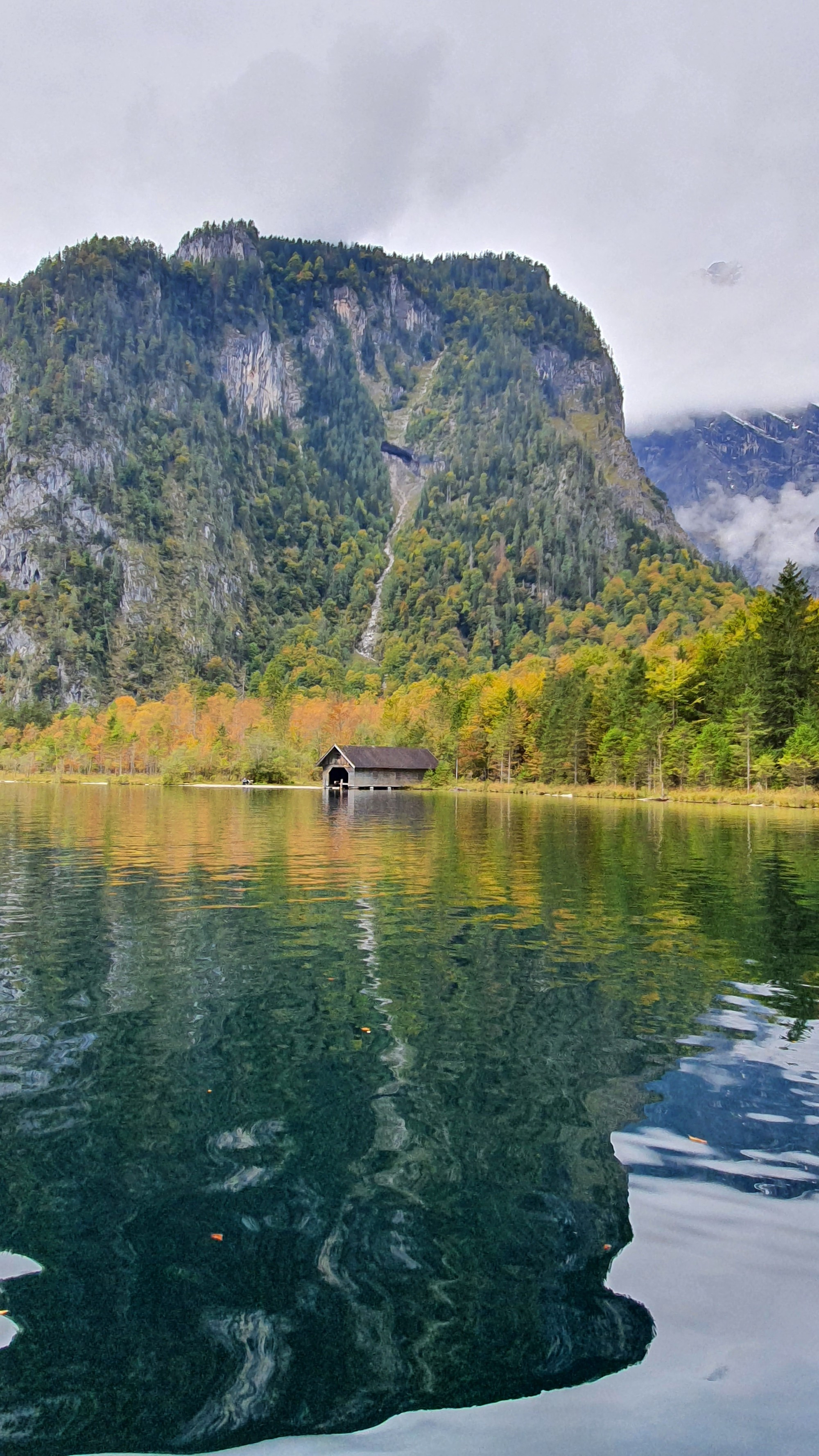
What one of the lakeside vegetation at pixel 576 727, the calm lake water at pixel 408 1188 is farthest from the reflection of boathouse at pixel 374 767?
the calm lake water at pixel 408 1188

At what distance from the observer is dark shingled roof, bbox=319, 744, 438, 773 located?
113 metres

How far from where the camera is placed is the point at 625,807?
7081cm

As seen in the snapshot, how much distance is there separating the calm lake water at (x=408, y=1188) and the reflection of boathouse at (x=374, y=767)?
95851mm

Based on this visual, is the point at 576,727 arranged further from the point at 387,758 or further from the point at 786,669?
the point at 786,669

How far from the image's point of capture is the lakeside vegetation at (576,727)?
265ft

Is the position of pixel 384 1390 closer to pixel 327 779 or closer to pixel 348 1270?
pixel 348 1270

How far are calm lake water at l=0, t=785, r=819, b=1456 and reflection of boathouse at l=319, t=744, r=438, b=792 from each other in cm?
9585

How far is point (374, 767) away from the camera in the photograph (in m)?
114

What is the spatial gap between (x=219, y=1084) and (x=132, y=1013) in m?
2.71

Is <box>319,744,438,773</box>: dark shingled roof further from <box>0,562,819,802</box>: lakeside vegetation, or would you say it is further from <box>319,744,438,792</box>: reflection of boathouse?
<box>0,562,819,802</box>: lakeside vegetation

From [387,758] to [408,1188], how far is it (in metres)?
111

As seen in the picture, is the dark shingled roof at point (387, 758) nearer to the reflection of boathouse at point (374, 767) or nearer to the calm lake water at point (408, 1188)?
the reflection of boathouse at point (374, 767)

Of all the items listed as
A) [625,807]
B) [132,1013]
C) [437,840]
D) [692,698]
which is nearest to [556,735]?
[692,698]

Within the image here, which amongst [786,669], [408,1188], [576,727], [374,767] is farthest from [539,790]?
[408,1188]
